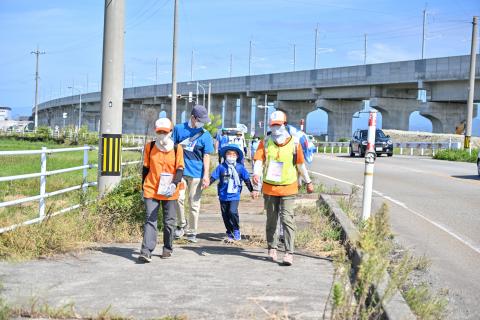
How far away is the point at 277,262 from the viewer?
7434mm

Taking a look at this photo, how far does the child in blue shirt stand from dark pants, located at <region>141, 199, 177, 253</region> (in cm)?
135

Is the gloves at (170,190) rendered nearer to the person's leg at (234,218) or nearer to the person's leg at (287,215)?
the person's leg at (287,215)

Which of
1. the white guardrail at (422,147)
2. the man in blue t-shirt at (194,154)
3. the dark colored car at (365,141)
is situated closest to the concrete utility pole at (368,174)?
the man in blue t-shirt at (194,154)

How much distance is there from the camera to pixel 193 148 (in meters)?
8.59

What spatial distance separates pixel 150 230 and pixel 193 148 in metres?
1.57

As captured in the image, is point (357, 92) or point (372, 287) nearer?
point (372, 287)

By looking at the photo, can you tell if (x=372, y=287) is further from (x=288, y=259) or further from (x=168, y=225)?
(x=168, y=225)

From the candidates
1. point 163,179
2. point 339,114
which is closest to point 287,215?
point 163,179

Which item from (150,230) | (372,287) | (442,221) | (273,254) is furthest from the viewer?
(442,221)

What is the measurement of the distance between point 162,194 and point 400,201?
321 inches

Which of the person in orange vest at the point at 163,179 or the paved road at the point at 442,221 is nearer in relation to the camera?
the paved road at the point at 442,221

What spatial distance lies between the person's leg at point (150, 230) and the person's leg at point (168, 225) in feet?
0.38

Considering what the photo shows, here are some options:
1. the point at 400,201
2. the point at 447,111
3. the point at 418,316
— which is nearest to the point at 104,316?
the point at 418,316

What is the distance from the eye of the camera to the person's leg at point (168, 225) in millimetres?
7484
